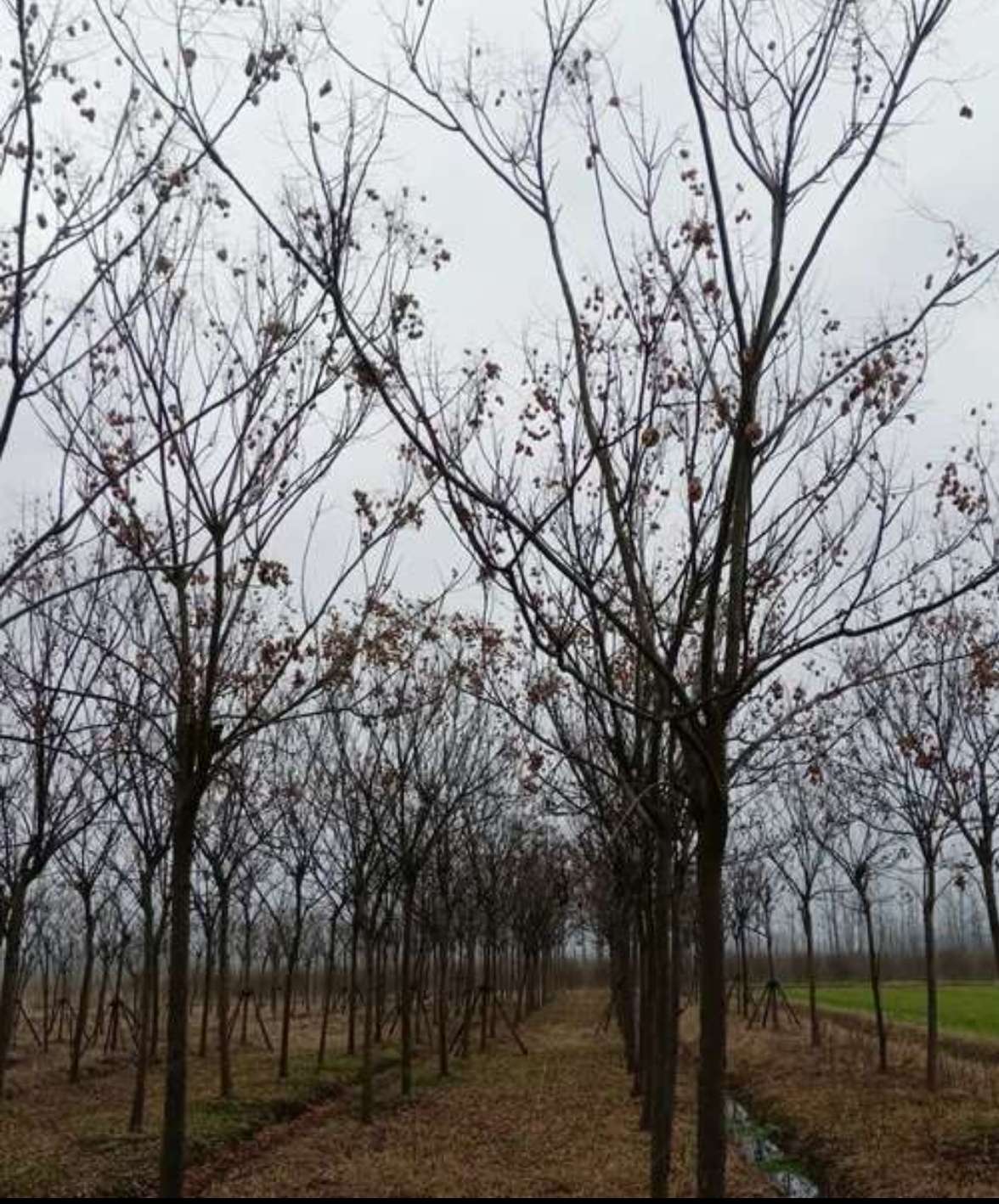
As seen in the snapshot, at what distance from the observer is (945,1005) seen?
35.2 metres

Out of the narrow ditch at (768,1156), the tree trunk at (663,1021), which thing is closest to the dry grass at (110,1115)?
the tree trunk at (663,1021)

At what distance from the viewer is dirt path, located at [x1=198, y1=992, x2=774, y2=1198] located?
9.41 metres

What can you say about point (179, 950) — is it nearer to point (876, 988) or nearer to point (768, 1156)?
point (768, 1156)

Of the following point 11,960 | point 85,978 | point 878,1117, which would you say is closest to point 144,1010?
point 11,960

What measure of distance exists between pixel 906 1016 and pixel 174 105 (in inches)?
1155

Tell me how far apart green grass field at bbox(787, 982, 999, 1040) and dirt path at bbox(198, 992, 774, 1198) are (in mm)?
11351

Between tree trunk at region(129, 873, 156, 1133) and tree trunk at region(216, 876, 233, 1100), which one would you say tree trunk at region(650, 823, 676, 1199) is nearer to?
tree trunk at region(129, 873, 156, 1133)

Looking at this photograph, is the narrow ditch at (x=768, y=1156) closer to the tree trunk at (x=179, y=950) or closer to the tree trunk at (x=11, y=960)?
the tree trunk at (x=179, y=950)

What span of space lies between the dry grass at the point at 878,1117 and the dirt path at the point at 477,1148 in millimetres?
954

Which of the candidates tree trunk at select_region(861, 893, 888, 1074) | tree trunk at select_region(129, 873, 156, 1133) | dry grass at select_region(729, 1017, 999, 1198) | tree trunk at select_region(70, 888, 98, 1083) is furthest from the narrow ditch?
tree trunk at select_region(70, 888, 98, 1083)

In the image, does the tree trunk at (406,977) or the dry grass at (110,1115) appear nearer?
the dry grass at (110,1115)

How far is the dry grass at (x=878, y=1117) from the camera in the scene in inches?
381

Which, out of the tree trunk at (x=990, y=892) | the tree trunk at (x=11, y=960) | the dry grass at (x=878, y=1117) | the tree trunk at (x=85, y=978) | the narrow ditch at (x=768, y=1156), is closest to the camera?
the dry grass at (x=878, y=1117)

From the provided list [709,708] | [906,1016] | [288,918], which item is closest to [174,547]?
[709,708]
